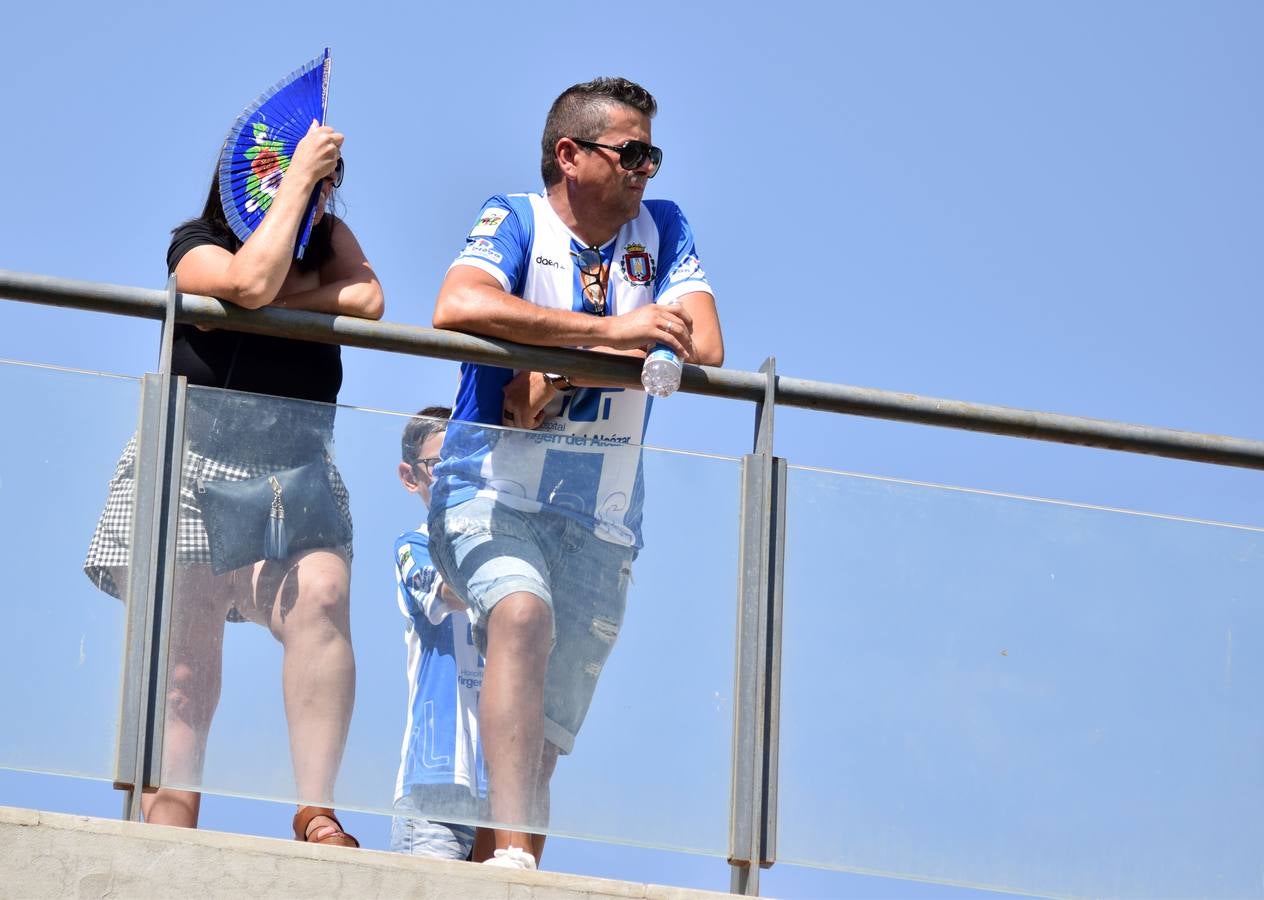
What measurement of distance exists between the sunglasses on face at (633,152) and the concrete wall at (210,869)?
190cm

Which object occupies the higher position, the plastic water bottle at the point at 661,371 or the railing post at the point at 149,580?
the plastic water bottle at the point at 661,371

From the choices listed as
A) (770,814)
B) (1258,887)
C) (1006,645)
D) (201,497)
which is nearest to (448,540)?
(201,497)

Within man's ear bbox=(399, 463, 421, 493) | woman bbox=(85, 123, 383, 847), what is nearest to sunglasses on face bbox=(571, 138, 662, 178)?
woman bbox=(85, 123, 383, 847)

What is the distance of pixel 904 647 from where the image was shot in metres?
5.30

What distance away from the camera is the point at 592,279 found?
562 centimetres

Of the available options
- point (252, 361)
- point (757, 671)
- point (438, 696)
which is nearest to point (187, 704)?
point (438, 696)

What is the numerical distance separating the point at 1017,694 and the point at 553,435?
128 cm

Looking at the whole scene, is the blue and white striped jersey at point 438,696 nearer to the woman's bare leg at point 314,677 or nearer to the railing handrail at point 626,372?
the woman's bare leg at point 314,677

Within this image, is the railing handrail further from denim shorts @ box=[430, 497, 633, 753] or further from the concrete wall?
the concrete wall

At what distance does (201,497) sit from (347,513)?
1.08 feet

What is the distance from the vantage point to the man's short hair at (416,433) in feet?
16.8

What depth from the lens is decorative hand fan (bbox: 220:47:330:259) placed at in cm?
544

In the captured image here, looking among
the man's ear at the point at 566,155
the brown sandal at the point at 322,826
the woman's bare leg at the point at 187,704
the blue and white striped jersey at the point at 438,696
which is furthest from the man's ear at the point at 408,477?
the man's ear at the point at 566,155

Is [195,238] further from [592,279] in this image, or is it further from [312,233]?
[592,279]
